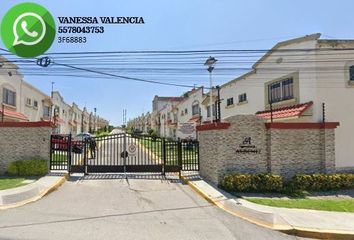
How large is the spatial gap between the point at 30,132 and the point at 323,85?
539 inches

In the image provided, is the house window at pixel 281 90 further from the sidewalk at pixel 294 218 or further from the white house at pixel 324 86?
the sidewalk at pixel 294 218

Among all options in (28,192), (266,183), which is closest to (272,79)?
(266,183)

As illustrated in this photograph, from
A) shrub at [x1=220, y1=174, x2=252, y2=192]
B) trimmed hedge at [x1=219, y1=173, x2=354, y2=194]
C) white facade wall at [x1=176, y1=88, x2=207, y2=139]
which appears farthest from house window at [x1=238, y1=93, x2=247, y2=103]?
shrub at [x1=220, y1=174, x2=252, y2=192]

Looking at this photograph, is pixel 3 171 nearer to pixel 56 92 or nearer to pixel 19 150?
pixel 19 150

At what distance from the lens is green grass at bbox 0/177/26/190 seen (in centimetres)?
1091

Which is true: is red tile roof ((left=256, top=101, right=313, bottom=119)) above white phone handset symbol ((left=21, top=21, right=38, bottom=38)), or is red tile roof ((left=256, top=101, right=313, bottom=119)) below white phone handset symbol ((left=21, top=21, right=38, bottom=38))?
below

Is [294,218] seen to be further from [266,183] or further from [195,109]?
[195,109]

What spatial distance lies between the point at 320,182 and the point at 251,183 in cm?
291

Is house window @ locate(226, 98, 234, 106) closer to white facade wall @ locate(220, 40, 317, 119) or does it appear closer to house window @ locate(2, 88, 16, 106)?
white facade wall @ locate(220, 40, 317, 119)

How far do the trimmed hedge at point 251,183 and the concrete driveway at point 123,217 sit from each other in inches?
53.0

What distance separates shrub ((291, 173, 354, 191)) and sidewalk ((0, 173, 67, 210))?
9.05 m

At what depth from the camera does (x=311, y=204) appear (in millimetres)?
9547

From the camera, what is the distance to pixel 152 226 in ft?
23.8

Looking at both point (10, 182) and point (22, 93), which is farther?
point (22, 93)
